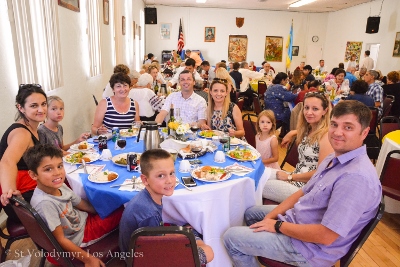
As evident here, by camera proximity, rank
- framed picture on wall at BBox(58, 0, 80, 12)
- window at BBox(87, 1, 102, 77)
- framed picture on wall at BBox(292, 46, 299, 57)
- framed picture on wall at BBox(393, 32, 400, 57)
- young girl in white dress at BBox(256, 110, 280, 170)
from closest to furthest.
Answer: young girl in white dress at BBox(256, 110, 280, 170)
framed picture on wall at BBox(58, 0, 80, 12)
window at BBox(87, 1, 102, 77)
framed picture on wall at BBox(393, 32, 400, 57)
framed picture on wall at BBox(292, 46, 299, 57)

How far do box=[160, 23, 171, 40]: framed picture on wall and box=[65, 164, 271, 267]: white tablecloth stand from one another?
13416 mm

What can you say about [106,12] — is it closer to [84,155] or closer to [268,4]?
[84,155]

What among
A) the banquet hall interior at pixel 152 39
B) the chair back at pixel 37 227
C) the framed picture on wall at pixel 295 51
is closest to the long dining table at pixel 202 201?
the chair back at pixel 37 227

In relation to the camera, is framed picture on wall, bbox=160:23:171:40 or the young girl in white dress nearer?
the young girl in white dress

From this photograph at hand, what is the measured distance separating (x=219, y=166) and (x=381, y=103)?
16.1 feet

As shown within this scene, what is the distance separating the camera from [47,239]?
5.04 feet

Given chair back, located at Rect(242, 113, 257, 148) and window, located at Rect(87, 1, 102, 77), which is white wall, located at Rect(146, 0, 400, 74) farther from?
chair back, located at Rect(242, 113, 257, 148)

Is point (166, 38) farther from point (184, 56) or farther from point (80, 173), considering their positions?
point (80, 173)

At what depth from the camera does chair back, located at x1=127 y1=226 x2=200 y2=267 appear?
1.24 metres

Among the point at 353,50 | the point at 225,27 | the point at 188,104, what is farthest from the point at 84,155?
the point at 225,27

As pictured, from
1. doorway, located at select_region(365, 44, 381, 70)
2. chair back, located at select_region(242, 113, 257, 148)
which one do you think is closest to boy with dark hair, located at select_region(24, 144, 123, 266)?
chair back, located at select_region(242, 113, 257, 148)

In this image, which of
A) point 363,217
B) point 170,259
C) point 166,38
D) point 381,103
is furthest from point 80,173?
point 166,38

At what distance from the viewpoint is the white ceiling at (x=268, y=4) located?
1194 cm

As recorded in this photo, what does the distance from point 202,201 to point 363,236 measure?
2.97 ft
